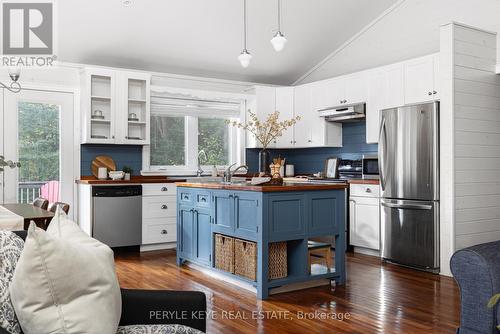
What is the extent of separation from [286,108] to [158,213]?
2.51 m

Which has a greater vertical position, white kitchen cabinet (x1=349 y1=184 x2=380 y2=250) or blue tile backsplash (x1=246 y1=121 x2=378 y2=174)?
blue tile backsplash (x1=246 y1=121 x2=378 y2=174)

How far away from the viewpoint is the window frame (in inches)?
257

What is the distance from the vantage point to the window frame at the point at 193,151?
6527mm

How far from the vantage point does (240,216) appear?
13.3 ft

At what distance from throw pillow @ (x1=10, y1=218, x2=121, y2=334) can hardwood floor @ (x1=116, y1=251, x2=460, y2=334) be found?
1678 mm

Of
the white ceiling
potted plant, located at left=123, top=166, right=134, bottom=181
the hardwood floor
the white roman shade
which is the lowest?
the hardwood floor

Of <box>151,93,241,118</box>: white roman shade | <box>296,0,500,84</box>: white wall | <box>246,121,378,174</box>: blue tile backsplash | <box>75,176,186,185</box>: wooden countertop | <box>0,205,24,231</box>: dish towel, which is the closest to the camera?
<box>0,205,24,231</box>: dish towel

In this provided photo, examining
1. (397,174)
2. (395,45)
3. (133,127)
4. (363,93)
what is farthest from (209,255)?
(395,45)

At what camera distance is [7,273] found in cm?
151

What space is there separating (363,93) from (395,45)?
856mm

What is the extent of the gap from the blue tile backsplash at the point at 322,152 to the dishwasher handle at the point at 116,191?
209 centimetres

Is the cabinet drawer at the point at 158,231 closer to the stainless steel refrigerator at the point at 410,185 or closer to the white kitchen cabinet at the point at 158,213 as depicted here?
the white kitchen cabinet at the point at 158,213

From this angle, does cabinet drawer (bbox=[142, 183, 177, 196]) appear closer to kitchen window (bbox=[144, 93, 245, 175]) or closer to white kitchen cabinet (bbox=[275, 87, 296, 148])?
kitchen window (bbox=[144, 93, 245, 175])

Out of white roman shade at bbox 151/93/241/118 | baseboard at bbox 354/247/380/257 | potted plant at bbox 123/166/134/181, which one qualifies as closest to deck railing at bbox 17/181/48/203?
potted plant at bbox 123/166/134/181
